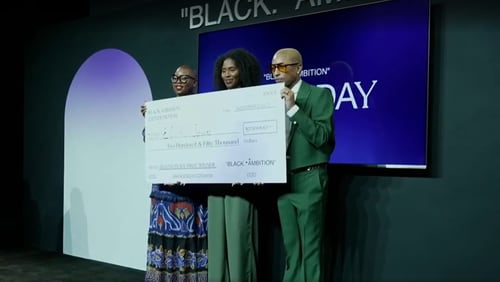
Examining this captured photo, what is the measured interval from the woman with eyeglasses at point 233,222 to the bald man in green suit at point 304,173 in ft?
0.83

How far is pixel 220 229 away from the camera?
2.72 meters

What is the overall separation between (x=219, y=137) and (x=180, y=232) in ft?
2.18

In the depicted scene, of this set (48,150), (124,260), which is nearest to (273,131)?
(124,260)

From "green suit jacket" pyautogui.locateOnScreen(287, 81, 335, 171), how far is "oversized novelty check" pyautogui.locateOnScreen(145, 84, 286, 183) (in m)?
0.12

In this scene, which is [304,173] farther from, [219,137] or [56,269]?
[56,269]

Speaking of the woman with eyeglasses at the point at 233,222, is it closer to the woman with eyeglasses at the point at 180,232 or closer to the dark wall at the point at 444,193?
the woman with eyeglasses at the point at 180,232

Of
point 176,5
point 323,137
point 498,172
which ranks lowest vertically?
point 498,172

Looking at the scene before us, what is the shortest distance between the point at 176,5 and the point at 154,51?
0.41 metres

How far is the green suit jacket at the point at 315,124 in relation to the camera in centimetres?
242

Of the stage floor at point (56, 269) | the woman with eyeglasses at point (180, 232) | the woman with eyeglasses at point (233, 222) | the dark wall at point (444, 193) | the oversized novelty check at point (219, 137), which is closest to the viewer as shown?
the oversized novelty check at point (219, 137)

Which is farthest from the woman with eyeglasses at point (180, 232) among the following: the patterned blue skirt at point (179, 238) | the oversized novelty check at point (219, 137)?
the oversized novelty check at point (219, 137)

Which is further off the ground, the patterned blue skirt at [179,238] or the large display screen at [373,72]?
the large display screen at [373,72]

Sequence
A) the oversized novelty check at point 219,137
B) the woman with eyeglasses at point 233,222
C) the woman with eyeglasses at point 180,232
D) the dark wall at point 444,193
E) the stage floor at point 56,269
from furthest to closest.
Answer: the stage floor at point 56,269 → the woman with eyeglasses at point 180,232 → the woman with eyeglasses at point 233,222 → the dark wall at point 444,193 → the oversized novelty check at point 219,137

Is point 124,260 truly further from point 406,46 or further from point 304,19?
point 406,46
